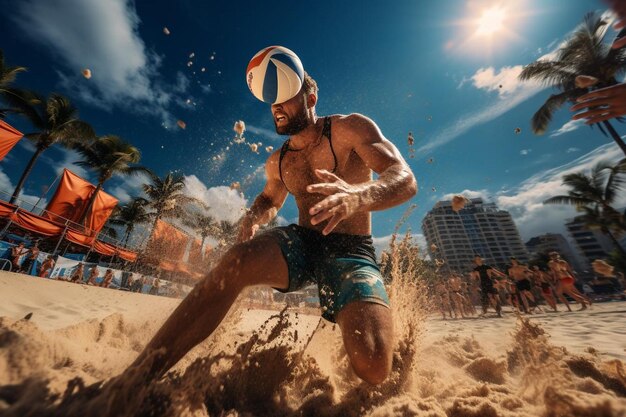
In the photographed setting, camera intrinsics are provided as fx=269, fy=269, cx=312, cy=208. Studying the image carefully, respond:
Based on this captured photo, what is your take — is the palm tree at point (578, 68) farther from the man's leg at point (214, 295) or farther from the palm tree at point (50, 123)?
the palm tree at point (50, 123)

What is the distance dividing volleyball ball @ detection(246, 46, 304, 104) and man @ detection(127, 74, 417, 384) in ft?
0.32

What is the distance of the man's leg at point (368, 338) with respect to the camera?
1.69m

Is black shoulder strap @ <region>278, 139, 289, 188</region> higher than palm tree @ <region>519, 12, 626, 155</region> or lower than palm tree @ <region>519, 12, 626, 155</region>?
lower

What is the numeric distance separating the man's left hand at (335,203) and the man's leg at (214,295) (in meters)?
0.72

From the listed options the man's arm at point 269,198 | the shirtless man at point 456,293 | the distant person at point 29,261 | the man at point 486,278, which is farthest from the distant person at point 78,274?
the shirtless man at point 456,293

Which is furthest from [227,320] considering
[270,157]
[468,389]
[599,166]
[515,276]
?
[599,166]

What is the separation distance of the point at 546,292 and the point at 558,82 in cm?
1190

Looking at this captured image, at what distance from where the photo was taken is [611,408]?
3.97 ft

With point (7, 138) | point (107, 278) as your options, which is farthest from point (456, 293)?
point (7, 138)

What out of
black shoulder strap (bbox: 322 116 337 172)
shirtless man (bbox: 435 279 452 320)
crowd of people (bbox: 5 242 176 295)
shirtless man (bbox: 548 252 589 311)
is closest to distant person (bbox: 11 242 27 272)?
crowd of people (bbox: 5 242 176 295)

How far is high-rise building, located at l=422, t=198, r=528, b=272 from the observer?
9319 cm

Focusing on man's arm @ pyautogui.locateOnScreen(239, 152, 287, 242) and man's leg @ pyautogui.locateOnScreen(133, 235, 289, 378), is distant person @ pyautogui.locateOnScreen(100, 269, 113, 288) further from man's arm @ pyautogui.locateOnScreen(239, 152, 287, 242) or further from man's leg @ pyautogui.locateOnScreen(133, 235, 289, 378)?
man's leg @ pyautogui.locateOnScreen(133, 235, 289, 378)

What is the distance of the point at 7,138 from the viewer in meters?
11.9

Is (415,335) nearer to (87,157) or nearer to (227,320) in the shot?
(227,320)
